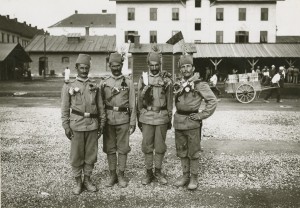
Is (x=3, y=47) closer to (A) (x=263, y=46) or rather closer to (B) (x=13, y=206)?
(A) (x=263, y=46)

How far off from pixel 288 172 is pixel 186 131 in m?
2.11

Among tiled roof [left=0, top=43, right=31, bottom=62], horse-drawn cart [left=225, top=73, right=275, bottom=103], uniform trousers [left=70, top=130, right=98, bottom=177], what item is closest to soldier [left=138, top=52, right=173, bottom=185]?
uniform trousers [left=70, top=130, right=98, bottom=177]

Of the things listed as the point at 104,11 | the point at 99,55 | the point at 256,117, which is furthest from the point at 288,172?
the point at 104,11

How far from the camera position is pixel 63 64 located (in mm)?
53156

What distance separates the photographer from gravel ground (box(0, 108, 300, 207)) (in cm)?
491

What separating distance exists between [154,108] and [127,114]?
424mm

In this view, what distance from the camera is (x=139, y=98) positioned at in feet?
18.5

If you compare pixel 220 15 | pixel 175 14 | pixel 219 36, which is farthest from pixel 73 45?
pixel 220 15

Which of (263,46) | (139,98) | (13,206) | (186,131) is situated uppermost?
(263,46)

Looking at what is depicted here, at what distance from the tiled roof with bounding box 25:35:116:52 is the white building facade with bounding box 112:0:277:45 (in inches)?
294

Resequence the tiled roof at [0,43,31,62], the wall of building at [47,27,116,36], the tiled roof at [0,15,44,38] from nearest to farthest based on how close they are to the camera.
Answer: the tiled roof at [0,43,31,62] < the tiled roof at [0,15,44,38] < the wall of building at [47,27,116,36]

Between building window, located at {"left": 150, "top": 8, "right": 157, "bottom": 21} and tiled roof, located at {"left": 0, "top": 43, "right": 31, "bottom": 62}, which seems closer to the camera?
tiled roof, located at {"left": 0, "top": 43, "right": 31, "bottom": 62}

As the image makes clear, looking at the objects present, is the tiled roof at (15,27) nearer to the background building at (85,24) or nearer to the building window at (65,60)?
the background building at (85,24)

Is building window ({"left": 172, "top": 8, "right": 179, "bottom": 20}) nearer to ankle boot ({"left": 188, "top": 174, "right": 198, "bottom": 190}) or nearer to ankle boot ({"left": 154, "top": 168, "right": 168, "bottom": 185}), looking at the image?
ankle boot ({"left": 154, "top": 168, "right": 168, "bottom": 185})
